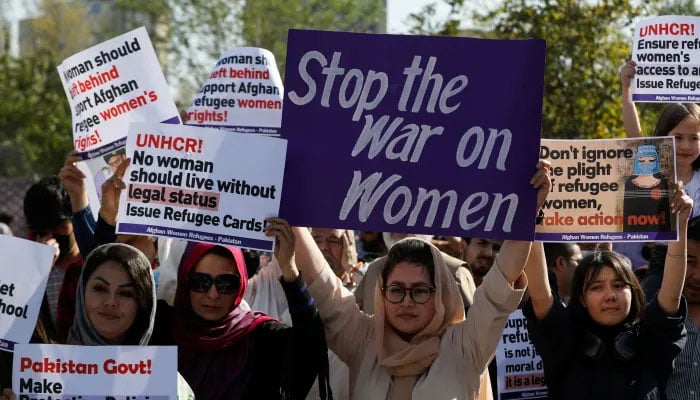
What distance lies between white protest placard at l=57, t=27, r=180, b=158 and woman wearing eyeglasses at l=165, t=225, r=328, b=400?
1.79 m

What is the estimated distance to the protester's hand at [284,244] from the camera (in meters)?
4.99

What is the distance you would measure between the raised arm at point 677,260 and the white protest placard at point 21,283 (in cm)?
248

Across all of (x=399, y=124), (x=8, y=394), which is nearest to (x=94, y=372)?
(x=8, y=394)

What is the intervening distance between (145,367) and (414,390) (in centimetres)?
102

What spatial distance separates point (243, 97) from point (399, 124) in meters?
3.44

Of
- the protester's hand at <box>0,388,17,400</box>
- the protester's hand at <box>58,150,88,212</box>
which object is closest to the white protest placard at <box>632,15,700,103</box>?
the protester's hand at <box>58,150,88,212</box>

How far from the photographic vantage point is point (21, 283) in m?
5.00

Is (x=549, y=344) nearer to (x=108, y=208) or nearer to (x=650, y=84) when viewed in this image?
(x=108, y=208)

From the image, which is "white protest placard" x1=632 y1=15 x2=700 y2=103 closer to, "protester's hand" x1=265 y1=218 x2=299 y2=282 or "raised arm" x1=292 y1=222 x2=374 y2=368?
"raised arm" x1=292 y1=222 x2=374 y2=368

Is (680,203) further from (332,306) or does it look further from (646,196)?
(332,306)

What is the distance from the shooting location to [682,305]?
18.7 feet

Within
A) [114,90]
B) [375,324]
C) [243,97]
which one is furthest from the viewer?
[243,97]

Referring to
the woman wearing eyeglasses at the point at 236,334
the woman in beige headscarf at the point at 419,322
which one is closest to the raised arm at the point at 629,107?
the woman in beige headscarf at the point at 419,322

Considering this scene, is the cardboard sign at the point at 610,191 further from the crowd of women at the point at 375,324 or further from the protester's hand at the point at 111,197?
the protester's hand at the point at 111,197
